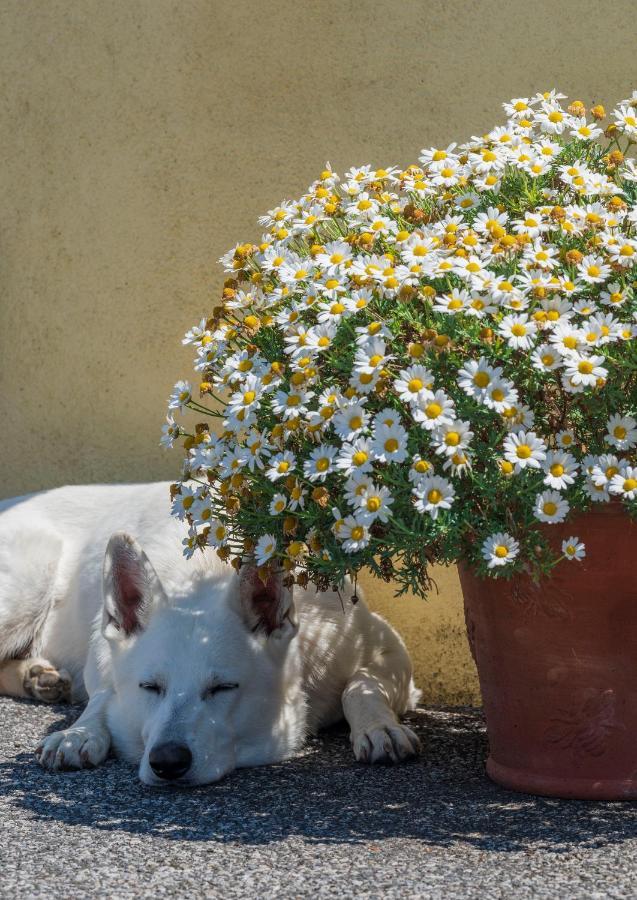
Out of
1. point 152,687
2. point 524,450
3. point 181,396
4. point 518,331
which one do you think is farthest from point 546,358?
point 152,687

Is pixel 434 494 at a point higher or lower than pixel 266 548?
higher

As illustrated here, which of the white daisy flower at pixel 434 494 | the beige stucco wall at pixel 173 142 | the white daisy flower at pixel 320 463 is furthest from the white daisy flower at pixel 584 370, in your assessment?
the beige stucco wall at pixel 173 142

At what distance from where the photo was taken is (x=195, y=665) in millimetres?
3611

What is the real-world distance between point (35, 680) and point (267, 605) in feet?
4.17

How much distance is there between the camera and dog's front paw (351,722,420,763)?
11.7 ft

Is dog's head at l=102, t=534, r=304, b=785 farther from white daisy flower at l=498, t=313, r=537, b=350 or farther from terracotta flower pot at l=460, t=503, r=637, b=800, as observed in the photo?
white daisy flower at l=498, t=313, r=537, b=350

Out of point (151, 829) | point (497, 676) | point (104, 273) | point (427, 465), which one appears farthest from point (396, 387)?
point (104, 273)

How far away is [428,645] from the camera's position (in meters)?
4.53

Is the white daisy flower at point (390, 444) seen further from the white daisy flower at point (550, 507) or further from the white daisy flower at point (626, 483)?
the white daisy flower at point (626, 483)

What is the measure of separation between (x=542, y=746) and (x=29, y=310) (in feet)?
9.97

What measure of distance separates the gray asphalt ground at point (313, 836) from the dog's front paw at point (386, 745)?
5 cm

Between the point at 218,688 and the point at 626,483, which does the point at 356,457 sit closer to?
the point at 626,483

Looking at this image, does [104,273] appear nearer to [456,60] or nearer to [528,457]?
[456,60]

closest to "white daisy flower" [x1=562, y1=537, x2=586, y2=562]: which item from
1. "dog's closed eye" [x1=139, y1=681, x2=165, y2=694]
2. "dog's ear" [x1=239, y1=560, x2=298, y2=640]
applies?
"dog's ear" [x1=239, y1=560, x2=298, y2=640]
